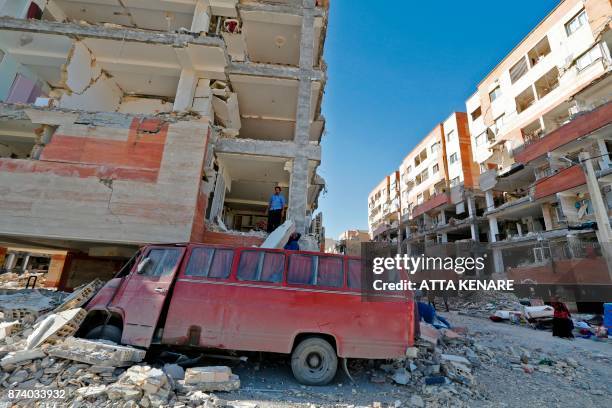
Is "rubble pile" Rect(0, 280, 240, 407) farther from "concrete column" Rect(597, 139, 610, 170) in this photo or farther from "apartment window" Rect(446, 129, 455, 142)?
"apartment window" Rect(446, 129, 455, 142)

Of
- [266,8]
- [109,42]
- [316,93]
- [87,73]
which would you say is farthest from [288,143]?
[87,73]

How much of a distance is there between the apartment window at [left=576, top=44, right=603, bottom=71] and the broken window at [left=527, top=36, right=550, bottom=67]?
12.5ft

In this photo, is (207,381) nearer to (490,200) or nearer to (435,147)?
(490,200)

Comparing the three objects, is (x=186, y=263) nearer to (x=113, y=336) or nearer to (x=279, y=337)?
(x=113, y=336)

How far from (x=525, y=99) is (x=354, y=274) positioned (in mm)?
28601

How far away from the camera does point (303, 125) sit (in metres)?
12.8

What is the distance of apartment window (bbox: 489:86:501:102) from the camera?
90.3ft

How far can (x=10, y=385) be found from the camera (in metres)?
3.95

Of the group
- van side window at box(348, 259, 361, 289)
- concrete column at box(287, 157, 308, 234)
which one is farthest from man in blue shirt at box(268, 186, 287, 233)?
van side window at box(348, 259, 361, 289)

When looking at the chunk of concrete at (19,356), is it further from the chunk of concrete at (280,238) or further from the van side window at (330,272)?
the chunk of concrete at (280,238)

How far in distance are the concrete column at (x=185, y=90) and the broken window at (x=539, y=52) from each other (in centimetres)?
2635

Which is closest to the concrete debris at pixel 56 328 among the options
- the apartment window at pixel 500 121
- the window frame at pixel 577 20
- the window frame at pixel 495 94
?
the window frame at pixel 577 20

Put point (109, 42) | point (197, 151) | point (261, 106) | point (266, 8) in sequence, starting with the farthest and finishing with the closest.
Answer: point (261, 106) < point (266, 8) < point (109, 42) < point (197, 151)

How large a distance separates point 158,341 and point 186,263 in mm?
1402
